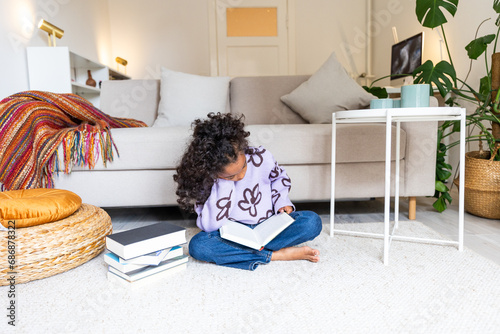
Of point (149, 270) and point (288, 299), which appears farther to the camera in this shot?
point (149, 270)

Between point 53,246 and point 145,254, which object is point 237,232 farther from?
point 53,246

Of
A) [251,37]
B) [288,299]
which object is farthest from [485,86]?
[251,37]

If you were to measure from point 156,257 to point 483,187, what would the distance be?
57.4 inches

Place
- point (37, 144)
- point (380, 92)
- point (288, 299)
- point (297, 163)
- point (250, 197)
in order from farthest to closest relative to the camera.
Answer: point (380, 92)
point (297, 163)
point (37, 144)
point (250, 197)
point (288, 299)

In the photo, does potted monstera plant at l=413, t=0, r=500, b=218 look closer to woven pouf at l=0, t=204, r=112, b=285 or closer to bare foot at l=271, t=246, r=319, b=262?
bare foot at l=271, t=246, r=319, b=262

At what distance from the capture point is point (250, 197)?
116cm

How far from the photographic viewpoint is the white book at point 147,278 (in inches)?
37.0

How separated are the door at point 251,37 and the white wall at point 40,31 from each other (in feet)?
4.30

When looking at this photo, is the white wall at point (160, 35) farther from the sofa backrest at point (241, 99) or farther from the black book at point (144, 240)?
the black book at point (144, 240)

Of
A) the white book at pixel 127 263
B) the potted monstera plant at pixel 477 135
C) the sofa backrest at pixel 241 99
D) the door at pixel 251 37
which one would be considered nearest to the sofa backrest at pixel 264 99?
the sofa backrest at pixel 241 99

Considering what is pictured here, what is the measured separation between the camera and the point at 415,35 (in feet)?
9.50

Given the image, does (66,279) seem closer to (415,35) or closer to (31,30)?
(31,30)

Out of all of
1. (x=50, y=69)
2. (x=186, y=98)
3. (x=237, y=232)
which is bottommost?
(x=237, y=232)

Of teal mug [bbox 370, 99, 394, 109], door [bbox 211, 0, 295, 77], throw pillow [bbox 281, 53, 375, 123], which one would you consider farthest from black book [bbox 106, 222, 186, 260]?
door [bbox 211, 0, 295, 77]
